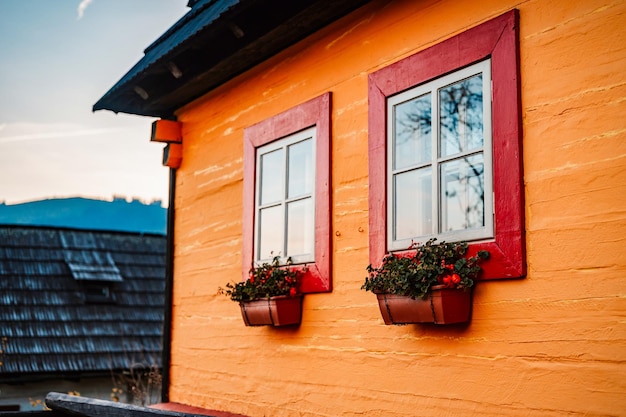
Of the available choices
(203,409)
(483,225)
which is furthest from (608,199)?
(203,409)

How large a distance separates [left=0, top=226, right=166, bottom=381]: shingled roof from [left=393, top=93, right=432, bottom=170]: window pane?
1375cm

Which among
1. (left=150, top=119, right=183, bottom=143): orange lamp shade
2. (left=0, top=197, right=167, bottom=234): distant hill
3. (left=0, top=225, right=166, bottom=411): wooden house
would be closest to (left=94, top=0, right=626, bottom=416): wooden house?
(left=150, top=119, right=183, bottom=143): orange lamp shade

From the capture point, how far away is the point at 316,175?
18.2 ft

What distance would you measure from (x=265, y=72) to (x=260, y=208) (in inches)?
41.6

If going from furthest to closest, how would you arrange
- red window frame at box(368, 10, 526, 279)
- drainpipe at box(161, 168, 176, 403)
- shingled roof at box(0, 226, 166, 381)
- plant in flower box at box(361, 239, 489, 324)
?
shingled roof at box(0, 226, 166, 381), drainpipe at box(161, 168, 176, 403), plant in flower box at box(361, 239, 489, 324), red window frame at box(368, 10, 526, 279)

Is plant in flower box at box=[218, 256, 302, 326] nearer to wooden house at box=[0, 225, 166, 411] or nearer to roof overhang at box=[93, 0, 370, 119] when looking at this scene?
roof overhang at box=[93, 0, 370, 119]

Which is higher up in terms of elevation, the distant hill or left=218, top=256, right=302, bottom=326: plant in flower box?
the distant hill

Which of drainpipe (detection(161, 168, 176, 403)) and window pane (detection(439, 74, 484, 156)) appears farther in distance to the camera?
drainpipe (detection(161, 168, 176, 403))

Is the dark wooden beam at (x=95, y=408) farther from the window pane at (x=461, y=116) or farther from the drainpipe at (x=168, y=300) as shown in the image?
the drainpipe at (x=168, y=300)

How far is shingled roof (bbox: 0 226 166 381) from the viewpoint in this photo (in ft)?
57.2

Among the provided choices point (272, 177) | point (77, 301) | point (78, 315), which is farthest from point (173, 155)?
point (77, 301)

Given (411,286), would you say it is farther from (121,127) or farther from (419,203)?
(121,127)

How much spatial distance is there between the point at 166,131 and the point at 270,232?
2.02m

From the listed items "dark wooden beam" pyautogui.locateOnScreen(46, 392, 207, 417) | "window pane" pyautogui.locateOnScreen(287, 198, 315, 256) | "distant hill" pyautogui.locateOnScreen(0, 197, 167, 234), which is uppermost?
"distant hill" pyautogui.locateOnScreen(0, 197, 167, 234)
